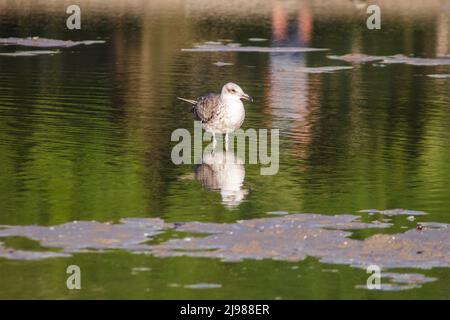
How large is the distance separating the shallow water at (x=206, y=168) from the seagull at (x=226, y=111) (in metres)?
0.98

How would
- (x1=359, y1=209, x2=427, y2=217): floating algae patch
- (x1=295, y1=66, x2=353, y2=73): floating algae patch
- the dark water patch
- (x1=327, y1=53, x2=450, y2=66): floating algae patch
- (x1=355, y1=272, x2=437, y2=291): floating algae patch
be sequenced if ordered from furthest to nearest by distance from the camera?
the dark water patch < (x1=327, y1=53, x2=450, y2=66): floating algae patch < (x1=295, y1=66, x2=353, y2=73): floating algae patch < (x1=359, y1=209, x2=427, y2=217): floating algae patch < (x1=355, y1=272, x2=437, y2=291): floating algae patch

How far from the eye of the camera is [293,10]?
5719cm

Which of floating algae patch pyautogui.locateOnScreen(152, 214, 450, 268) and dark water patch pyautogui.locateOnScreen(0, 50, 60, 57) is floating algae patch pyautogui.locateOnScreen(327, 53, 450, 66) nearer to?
dark water patch pyautogui.locateOnScreen(0, 50, 60, 57)

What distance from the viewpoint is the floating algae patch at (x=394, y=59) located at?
121ft

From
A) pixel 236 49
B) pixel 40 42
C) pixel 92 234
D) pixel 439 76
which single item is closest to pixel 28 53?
pixel 40 42

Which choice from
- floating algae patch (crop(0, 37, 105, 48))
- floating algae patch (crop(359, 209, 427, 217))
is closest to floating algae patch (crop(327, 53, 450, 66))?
floating algae patch (crop(0, 37, 105, 48))

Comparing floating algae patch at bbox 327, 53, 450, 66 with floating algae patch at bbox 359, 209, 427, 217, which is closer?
floating algae patch at bbox 359, 209, 427, 217

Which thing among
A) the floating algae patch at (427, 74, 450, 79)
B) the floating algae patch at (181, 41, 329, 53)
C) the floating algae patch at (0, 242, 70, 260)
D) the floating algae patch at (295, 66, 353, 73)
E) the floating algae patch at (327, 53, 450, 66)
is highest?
the floating algae patch at (181, 41, 329, 53)

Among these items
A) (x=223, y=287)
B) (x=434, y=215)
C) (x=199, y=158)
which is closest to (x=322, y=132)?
(x=199, y=158)

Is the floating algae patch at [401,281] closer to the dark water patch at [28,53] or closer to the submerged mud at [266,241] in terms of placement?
the submerged mud at [266,241]

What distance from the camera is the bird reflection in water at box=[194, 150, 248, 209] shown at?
59.2 feet

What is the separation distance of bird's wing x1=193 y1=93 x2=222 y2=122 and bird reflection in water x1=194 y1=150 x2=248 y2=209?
743mm

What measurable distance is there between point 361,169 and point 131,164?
3.60m

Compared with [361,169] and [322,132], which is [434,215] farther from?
[322,132]
